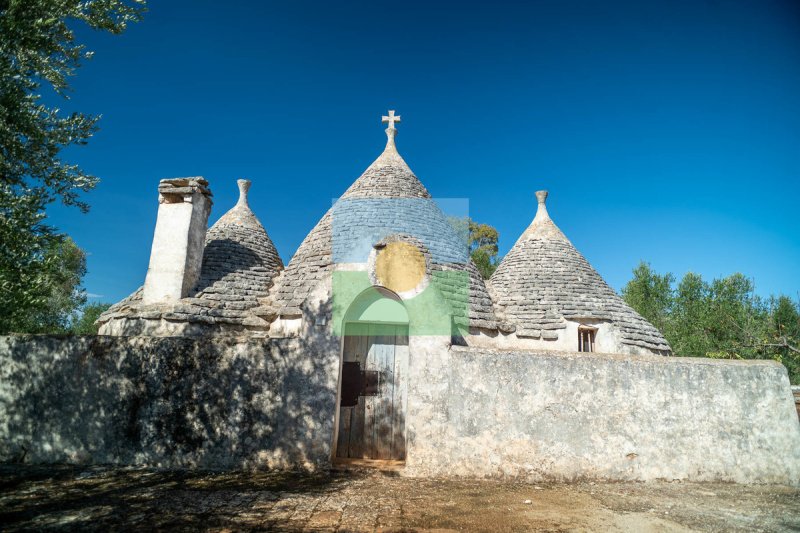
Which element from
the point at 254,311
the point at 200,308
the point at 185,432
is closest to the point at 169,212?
the point at 200,308

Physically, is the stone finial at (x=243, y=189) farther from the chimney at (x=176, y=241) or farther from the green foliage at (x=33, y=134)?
the green foliage at (x=33, y=134)

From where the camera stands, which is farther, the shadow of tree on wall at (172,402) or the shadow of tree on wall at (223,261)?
the shadow of tree on wall at (223,261)

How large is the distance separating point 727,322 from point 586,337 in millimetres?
14509

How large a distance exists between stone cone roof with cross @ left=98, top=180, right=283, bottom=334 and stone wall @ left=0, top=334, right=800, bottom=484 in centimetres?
203

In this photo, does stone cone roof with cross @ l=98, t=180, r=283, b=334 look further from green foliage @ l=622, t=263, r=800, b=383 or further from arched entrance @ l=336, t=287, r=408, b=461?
green foliage @ l=622, t=263, r=800, b=383

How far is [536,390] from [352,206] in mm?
6233

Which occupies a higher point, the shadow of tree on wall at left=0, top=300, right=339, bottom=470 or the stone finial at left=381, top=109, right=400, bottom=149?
the stone finial at left=381, top=109, right=400, bottom=149

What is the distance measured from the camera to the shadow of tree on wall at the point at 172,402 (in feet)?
20.4

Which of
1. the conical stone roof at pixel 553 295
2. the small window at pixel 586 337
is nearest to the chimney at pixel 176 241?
the conical stone roof at pixel 553 295

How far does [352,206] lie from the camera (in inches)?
410

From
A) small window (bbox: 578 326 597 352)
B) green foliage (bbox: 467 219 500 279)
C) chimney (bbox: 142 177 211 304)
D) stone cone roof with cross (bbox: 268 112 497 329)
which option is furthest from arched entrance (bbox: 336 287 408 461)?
green foliage (bbox: 467 219 500 279)

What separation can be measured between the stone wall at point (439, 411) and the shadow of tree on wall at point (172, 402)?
2cm

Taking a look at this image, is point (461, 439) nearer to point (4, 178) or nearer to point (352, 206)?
point (352, 206)

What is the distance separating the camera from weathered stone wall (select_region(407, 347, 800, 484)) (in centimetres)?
605
